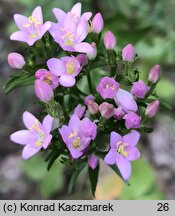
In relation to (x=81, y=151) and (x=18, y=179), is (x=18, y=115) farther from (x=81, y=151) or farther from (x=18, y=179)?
(x=81, y=151)

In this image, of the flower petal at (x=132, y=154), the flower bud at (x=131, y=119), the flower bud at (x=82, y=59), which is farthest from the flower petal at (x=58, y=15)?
the flower petal at (x=132, y=154)

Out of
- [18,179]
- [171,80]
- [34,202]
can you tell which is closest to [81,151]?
[34,202]

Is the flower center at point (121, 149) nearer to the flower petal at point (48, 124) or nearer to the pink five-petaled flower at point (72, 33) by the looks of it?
the flower petal at point (48, 124)

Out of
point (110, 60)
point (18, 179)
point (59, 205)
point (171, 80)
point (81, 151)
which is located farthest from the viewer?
point (171, 80)

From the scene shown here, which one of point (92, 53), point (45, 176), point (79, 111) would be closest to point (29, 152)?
point (79, 111)

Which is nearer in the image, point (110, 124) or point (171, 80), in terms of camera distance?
point (110, 124)

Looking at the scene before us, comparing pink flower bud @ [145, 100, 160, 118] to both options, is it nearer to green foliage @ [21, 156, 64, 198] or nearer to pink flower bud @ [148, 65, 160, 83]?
pink flower bud @ [148, 65, 160, 83]

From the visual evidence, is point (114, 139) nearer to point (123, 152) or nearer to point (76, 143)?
point (123, 152)
